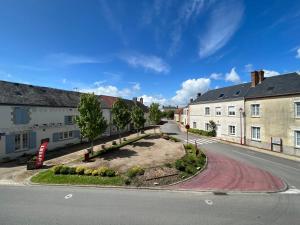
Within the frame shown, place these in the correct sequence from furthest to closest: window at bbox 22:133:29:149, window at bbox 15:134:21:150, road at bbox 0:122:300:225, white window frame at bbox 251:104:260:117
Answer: white window frame at bbox 251:104:260:117 → window at bbox 22:133:29:149 → window at bbox 15:134:21:150 → road at bbox 0:122:300:225

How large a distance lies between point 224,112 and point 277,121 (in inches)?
407

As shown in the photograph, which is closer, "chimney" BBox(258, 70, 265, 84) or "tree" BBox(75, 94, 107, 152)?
"tree" BBox(75, 94, 107, 152)

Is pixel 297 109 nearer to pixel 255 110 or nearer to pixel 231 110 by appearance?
pixel 255 110

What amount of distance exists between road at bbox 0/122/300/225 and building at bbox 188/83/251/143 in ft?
64.5

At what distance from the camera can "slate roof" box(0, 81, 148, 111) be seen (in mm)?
21094

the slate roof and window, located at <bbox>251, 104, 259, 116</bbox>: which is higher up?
the slate roof

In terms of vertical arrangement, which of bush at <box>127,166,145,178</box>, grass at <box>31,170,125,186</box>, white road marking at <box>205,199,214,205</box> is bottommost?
white road marking at <box>205,199,214,205</box>

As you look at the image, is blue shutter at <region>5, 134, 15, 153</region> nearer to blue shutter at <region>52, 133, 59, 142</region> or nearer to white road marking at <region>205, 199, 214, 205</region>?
blue shutter at <region>52, 133, 59, 142</region>

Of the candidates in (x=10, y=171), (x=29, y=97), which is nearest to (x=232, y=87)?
(x=29, y=97)

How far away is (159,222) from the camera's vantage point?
26.5ft

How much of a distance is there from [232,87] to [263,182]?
1055 inches

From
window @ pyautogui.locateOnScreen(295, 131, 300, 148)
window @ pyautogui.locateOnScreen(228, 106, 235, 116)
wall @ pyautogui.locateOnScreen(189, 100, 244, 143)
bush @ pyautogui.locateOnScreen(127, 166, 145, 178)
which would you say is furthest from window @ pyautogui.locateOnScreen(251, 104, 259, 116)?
bush @ pyautogui.locateOnScreen(127, 166, 145, 178)

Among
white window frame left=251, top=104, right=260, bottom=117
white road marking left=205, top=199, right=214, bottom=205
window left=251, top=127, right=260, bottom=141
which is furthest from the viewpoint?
white window frame left=251, top=104, right=260, bottom=117

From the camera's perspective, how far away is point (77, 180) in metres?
13.6
